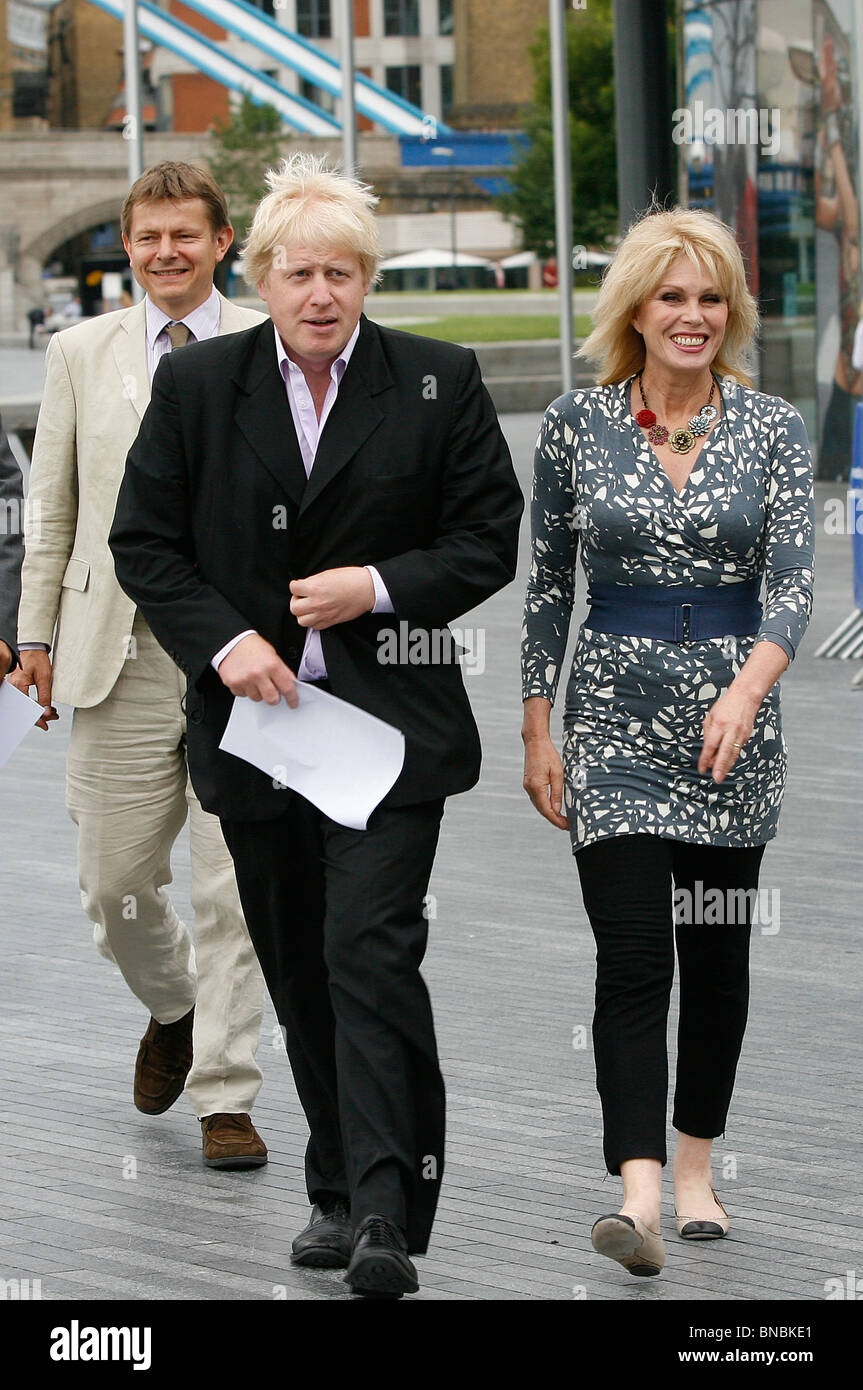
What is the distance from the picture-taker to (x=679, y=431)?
13.9 feet

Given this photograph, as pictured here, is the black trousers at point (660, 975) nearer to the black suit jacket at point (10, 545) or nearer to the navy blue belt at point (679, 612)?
the navy blue belt at point (679, 612)

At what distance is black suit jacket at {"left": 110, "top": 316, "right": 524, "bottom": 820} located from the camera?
156 inches

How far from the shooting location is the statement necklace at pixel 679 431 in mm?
4223

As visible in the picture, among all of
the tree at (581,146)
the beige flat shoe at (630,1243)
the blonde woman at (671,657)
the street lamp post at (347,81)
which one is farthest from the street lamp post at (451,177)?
the beige flat shoe at (630,1243)

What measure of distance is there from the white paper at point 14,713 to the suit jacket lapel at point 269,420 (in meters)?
0.84

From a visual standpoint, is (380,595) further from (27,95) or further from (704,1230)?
(27,95)

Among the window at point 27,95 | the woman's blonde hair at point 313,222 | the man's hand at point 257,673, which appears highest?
the window at point 27,95

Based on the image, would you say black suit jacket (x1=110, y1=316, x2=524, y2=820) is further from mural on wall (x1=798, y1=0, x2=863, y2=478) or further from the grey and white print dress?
mural on wall (x1=798, y1=0, x2=863, y2=478)

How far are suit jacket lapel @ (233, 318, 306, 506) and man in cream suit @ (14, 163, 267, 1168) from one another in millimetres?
850

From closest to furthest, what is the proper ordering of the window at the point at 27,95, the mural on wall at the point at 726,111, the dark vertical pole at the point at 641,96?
the dark vertical pole at the point at 641,96 < the mural on wall at the point at 726,111 < the window at the point at 27,95

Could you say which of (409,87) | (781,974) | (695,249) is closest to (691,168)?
(781,974)

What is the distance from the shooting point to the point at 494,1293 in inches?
156

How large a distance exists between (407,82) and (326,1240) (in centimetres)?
9158
